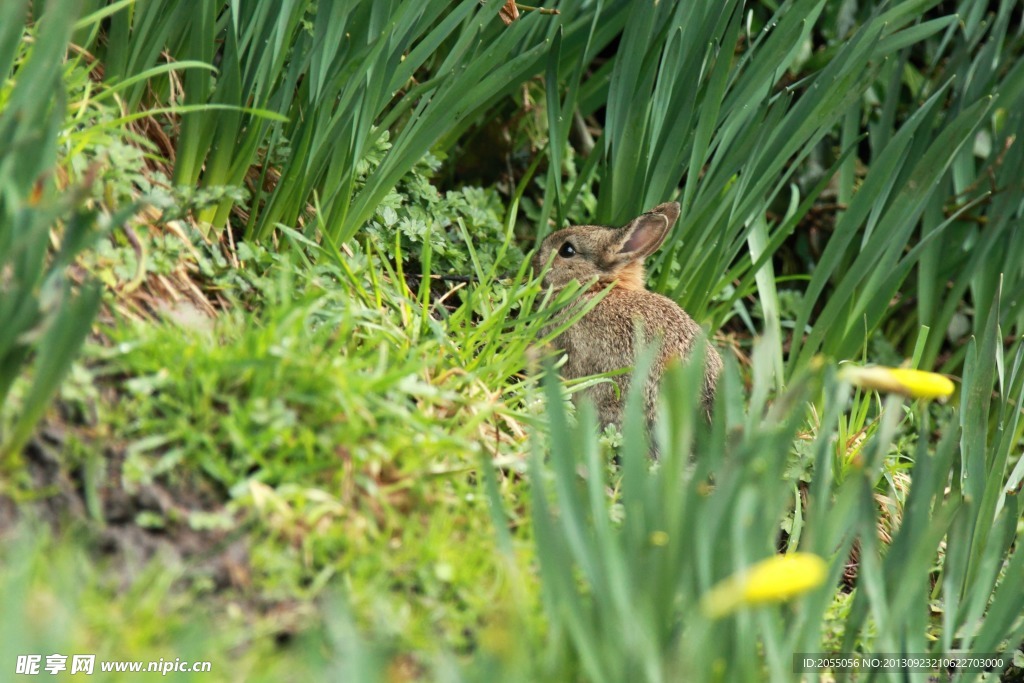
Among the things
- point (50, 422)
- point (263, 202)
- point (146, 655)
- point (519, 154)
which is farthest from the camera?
point (519, 154)

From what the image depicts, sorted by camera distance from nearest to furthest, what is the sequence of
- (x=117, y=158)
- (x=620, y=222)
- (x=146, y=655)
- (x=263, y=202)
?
(x=146, y=655), (x=117, y=158), (x=263, y=202), (x=620, y=222)

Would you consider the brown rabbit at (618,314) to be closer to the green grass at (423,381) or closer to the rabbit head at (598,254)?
the rabbit head at (598,254)

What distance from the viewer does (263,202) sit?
3943mm

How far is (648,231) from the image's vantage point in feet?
14.0

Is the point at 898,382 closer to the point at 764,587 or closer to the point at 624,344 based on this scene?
the point at 764,587

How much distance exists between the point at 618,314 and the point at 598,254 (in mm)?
421

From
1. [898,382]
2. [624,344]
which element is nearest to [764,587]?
[898,382]

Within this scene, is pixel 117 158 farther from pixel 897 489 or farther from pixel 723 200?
pixel 897 489

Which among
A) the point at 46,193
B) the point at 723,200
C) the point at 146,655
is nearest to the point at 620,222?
the point at 723,200

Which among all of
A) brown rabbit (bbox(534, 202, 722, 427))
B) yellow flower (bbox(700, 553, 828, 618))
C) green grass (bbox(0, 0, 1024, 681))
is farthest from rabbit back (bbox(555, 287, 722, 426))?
yellow flower (bbox(700, 553, 828, 618))

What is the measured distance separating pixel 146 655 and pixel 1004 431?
9.02ft

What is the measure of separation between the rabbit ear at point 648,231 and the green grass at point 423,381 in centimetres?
8

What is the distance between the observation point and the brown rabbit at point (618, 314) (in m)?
4.00

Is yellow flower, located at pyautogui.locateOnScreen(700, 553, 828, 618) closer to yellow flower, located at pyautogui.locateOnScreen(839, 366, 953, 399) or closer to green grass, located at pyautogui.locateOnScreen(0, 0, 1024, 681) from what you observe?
green grass, located at pyautogui.locateOnScreen(0, 0, 1024, 681)
